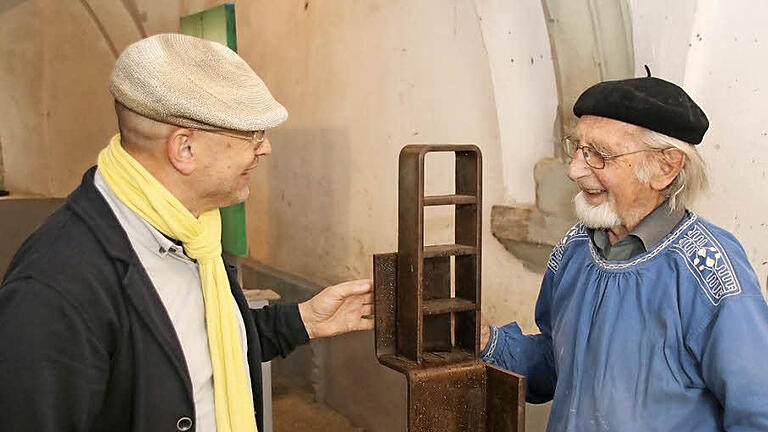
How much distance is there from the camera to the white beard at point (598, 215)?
198cm

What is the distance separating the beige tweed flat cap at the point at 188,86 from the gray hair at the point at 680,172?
910 millimetres

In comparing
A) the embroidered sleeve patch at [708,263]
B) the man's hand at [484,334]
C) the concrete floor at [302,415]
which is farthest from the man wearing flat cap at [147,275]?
the concrete floor at [302,415]

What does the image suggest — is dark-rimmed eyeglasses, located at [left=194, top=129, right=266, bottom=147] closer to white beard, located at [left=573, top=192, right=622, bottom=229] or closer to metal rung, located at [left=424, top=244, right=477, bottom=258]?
metal rung, located at [left=424, top=244, right=477, bottom=258]

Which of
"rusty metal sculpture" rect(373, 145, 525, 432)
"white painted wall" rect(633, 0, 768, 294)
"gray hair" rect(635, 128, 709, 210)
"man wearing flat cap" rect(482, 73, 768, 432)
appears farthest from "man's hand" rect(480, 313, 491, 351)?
"white painted wall" rect(633, 0, 768, 294)

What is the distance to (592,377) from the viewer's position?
1.92m

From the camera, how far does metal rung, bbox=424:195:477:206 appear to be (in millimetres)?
2025

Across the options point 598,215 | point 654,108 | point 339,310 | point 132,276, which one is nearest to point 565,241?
point 598,215

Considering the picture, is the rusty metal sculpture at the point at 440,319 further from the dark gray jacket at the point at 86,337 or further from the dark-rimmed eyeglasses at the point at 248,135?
the dark gray jacket at the point at 86,337

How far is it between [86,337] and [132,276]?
0.18 m

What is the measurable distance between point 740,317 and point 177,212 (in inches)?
50.3

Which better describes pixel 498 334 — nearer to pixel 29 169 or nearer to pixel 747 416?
pixel 747 416

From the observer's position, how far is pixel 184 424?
184 centimetres

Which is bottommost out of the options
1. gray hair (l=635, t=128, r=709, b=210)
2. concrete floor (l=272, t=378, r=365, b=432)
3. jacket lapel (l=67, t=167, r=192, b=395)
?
concrete floor (l=272, t=378, r=365, b=432)

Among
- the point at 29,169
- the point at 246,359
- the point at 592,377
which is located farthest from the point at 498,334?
the point at 29,169
